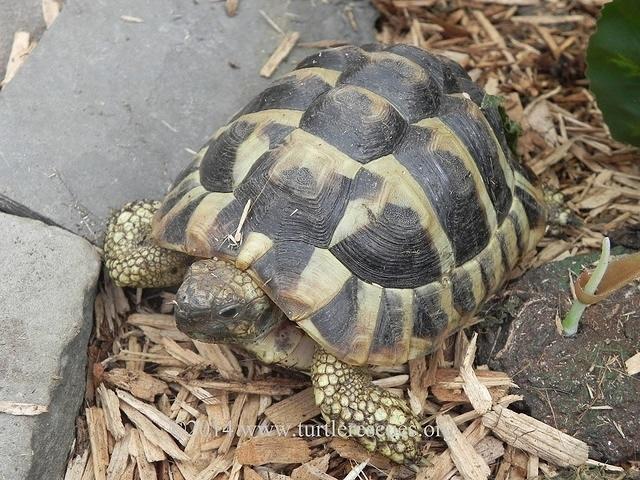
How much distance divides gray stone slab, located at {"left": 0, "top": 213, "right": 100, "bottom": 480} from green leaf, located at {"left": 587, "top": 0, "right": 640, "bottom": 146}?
86.3 inches

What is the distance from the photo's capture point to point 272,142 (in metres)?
2.51

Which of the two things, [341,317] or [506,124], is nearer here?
[341,317]

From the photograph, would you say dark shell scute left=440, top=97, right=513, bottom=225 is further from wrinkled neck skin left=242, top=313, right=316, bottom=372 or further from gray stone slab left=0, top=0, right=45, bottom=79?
gray stone slab left=0, top=0, right=45, bottom=79

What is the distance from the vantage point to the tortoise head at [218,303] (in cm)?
229

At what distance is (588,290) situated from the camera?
2.46 m

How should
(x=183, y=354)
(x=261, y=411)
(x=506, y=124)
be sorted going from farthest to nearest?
(x=506, y=124) → (x=183, y=354) → (x=261, y=411)

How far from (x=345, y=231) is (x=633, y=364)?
1.18 m

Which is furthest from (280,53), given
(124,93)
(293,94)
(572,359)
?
(572,359)

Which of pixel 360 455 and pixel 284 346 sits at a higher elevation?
pixel 284 346

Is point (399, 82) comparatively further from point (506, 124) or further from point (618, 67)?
point (618, 67)

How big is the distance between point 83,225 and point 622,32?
2.30 meters

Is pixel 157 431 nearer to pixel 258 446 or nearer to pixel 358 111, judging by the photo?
pixel 258 446

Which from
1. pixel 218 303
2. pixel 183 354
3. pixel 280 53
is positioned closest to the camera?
pixel 218 303

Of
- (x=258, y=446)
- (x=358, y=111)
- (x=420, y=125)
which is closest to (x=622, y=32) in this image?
(x=420, y=125)
